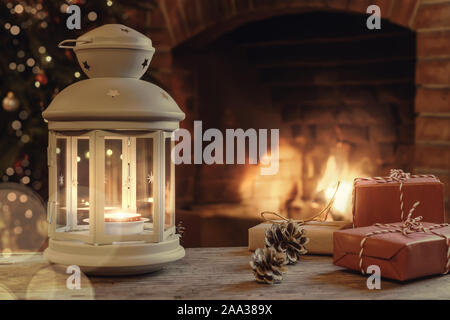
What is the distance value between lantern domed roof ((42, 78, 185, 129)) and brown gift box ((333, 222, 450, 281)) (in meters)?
0.40

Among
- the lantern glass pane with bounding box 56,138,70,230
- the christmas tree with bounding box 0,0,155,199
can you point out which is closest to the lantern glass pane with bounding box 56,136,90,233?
the lantern glass pane with bounding box 56,138,70,230

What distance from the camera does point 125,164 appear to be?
1257mm

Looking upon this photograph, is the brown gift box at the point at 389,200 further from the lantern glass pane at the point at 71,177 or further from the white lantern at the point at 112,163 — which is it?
the lantern glass pane at the point at 71,177

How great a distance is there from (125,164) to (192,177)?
1.42 meters

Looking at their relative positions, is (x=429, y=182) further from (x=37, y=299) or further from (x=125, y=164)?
(x=37, y=299)

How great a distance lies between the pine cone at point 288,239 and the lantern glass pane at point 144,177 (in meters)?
0.24

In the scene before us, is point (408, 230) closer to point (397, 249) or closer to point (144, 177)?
point (397, 249)

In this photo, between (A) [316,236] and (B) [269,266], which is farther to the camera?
(A) [316,236]

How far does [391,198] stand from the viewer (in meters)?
1.29

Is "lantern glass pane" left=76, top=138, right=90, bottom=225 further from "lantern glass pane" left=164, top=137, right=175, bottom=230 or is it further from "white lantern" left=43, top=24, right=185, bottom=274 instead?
"lantern glass pane" left=164, top=137, right=175, bottom=230

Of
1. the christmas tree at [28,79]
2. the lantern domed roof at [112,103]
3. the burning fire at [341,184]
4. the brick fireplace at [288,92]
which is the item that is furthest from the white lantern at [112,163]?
the burning fire at [341,184]

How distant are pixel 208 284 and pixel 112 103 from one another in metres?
0.36

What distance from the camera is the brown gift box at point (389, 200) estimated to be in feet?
4.23

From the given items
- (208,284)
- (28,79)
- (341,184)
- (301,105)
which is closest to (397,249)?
(208,284)
